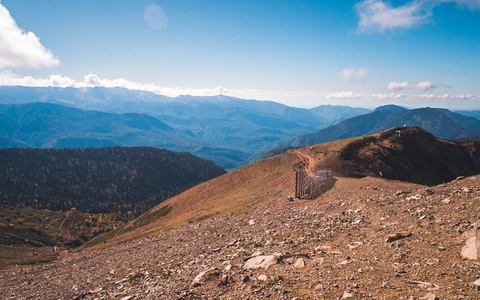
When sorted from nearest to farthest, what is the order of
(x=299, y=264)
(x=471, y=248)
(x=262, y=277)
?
1. (x=471, y=248)
2. (x=262, y=277)
3. (x=299, y=264)

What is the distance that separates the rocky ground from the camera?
10516mm

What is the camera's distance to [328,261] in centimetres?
1409

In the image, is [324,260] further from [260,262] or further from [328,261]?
[260,262]

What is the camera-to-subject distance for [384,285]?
33.7 ft

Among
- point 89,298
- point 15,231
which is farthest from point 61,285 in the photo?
point 15,231

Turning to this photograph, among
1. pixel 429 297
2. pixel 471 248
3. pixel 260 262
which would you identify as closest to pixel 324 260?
pixel 260 262

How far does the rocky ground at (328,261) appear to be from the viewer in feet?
34.5

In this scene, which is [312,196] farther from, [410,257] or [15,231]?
[15,231]

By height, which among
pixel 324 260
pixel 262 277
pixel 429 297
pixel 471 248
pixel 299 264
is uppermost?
pixel 471 248

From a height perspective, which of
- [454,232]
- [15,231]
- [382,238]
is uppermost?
[454,232]

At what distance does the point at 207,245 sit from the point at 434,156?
90.9 meters

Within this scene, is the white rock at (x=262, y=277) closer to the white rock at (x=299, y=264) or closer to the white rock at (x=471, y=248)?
the white rock at (x=299, y=264)

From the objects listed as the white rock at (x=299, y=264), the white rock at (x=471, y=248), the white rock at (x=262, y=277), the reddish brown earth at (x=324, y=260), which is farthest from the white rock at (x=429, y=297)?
the white rock at (x=262, y=277)

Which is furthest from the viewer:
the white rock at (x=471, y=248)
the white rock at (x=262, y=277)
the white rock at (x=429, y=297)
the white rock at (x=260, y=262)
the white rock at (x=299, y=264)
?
the white rock at (x=260, y=262)
